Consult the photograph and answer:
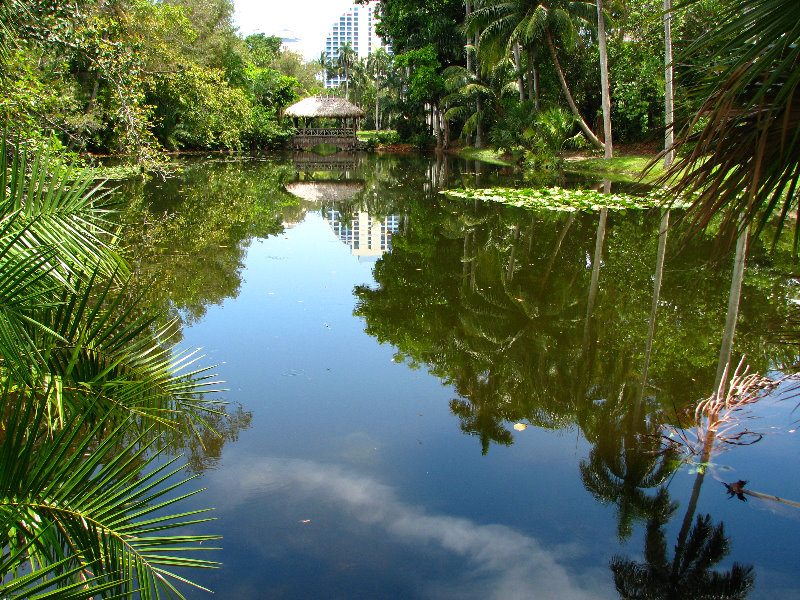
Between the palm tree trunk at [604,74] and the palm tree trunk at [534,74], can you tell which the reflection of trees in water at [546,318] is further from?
the palm tree trunk at [534,74]

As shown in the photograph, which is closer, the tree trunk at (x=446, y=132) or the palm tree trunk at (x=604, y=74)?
the palm tree trunk at (x=604, y=74)

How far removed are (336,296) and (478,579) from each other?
4.88 metres

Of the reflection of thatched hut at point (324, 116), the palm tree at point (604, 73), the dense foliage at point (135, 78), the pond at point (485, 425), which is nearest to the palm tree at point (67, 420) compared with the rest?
the pond at point (485, 425)

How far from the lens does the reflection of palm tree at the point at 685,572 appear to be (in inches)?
109

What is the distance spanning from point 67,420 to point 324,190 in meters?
16.0

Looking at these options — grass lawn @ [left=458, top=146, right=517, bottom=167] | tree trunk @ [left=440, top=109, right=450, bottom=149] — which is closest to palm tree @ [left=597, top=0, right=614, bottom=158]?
grass lawn @ [left=458, top=146, right=517, bottom=167]

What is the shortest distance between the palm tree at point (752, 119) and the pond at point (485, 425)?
1.31ft

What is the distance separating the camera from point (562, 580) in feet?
9.39

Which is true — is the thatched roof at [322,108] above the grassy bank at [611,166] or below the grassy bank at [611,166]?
above

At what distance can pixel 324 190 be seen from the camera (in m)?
18.1

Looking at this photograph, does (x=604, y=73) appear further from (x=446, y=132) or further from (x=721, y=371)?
(x=721, y=371)

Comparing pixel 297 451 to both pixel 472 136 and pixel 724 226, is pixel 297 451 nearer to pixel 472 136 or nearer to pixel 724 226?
pixel 724 226

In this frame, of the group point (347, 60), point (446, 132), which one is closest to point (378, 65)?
point (347, 60)

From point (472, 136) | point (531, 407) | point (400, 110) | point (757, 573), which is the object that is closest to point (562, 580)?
point (757, 573)
